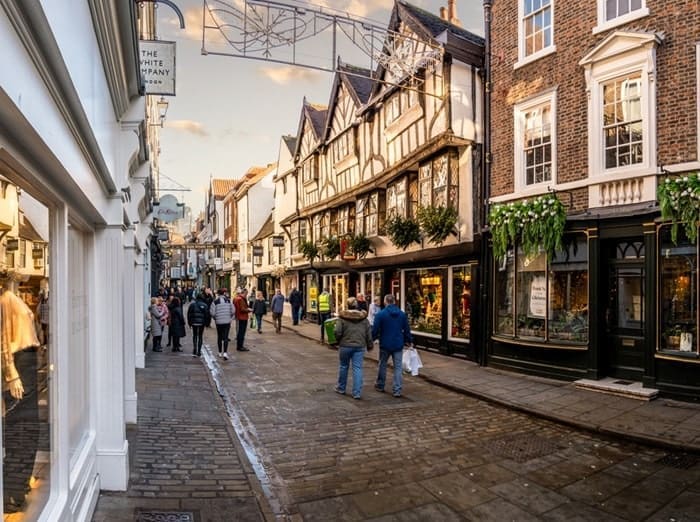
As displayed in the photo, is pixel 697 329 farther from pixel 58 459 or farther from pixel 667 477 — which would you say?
pixel 58 459

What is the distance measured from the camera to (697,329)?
888cm

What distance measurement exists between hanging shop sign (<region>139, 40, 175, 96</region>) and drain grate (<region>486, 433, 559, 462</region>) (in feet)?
21.7

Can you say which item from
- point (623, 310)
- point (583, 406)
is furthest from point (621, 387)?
point (623, 310)

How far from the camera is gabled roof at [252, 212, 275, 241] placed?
36094 millimetres

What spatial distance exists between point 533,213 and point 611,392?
396 cm

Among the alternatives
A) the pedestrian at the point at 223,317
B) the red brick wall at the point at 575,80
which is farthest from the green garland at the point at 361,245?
the red brick wall at the point at 575,80

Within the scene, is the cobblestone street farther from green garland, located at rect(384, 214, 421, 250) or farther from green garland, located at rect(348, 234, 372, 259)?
green garland, located at rect(348, 234, 372, 259)

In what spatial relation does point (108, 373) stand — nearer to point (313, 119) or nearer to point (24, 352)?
point (24, 352)

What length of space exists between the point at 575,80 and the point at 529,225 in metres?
3.24

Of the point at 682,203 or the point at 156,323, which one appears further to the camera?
the point at 156,323

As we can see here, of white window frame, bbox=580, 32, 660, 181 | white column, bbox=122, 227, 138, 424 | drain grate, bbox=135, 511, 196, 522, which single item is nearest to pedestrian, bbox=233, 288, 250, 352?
white column, bbox=122, 227, 138, 424

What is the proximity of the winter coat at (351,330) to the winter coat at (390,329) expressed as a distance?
40 centimetres

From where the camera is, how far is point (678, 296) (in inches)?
362

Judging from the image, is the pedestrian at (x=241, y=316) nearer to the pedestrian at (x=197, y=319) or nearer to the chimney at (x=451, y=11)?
the pedestrian at (x=197, y=319)
